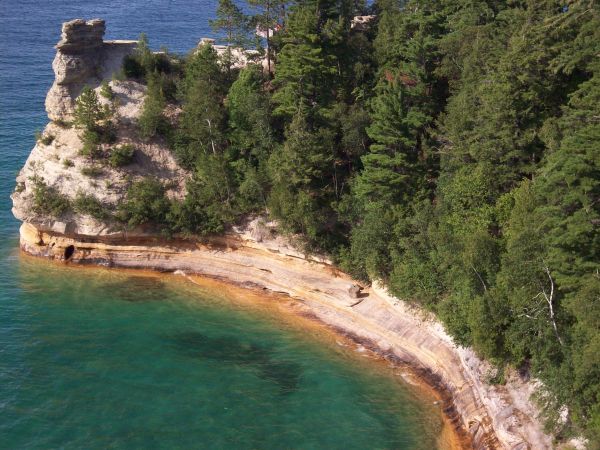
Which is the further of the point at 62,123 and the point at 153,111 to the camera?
the point at 62,123

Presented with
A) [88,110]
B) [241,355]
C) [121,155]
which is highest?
[88,110]

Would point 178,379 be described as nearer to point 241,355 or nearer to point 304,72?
point 241,355

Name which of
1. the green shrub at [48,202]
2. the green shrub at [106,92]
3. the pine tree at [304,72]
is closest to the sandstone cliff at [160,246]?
the green shrub at [48,202]

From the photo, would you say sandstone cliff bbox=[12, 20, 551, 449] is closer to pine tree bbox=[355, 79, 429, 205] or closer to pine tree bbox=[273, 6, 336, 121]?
pine tree bbox=[355, 79, 429, 205]

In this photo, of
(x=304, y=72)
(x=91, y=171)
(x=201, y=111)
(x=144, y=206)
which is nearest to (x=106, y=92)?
(x=91, y=171)

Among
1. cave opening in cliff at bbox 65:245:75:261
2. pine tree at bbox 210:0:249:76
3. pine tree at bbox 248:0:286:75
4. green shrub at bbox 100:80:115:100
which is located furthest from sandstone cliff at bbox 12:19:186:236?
pine tree at bbox 248:0:286:75

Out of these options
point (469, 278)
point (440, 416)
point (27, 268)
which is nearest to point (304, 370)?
point (440, 416)

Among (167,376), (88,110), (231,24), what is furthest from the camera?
(231,24)

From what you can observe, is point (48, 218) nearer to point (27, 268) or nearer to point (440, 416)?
point (27, 268)
